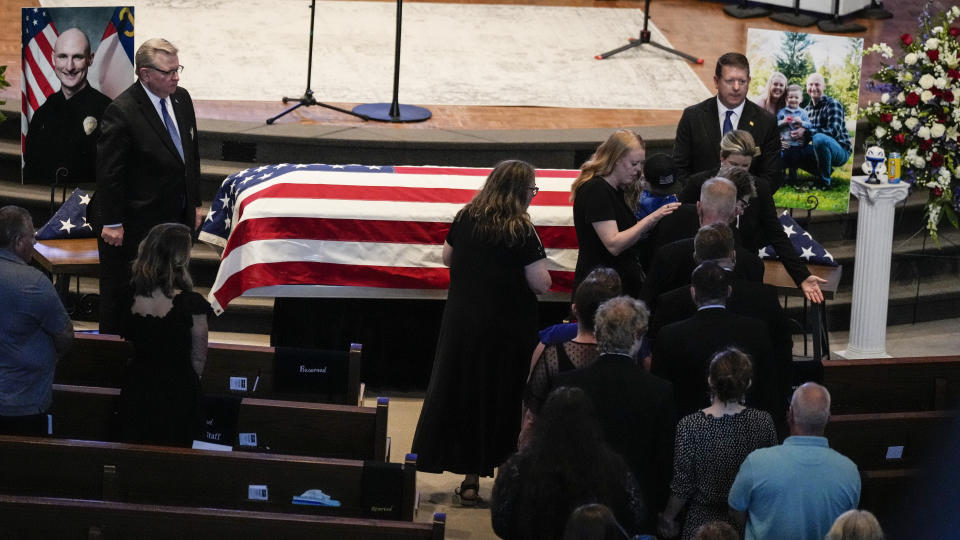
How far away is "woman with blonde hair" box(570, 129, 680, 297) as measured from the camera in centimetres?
625

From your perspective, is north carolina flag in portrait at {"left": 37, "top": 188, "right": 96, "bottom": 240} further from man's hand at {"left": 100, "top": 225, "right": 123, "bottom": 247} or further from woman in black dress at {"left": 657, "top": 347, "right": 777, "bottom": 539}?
woman in black dress at {"left": 657, "top": 347, "right": 777, "bottom": 539}

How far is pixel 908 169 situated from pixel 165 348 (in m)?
5.10

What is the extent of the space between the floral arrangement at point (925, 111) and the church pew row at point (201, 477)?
15.6 feet

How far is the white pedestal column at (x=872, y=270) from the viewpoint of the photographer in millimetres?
8375

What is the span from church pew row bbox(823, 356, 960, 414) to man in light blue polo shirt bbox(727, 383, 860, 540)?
1716 millimetres

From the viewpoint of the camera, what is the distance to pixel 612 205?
248 inches

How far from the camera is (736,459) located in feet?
15.4

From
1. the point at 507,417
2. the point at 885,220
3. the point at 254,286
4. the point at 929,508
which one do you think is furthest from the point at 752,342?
the point at 885,220

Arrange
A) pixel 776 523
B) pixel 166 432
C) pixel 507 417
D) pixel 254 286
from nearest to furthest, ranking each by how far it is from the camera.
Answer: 1. pixel 776 523
2. pixel 166 432
3. pixel 507 417
4. pixel 254 286

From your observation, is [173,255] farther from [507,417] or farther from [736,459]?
[736,459]

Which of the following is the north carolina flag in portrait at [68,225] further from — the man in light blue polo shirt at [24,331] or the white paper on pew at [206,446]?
the white paper on pew at [206,446]

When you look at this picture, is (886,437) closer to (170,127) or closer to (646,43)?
(170,127)

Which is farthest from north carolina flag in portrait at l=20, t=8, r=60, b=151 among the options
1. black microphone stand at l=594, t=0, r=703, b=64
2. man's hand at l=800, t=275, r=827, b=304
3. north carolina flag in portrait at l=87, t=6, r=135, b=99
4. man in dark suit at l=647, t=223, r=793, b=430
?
black microphone stand at l=594, t=0, r=703, b=64

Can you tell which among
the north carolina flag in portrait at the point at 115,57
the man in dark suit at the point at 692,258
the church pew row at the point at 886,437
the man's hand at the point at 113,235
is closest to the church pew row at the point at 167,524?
the man in dark suit at the point at 692,258
